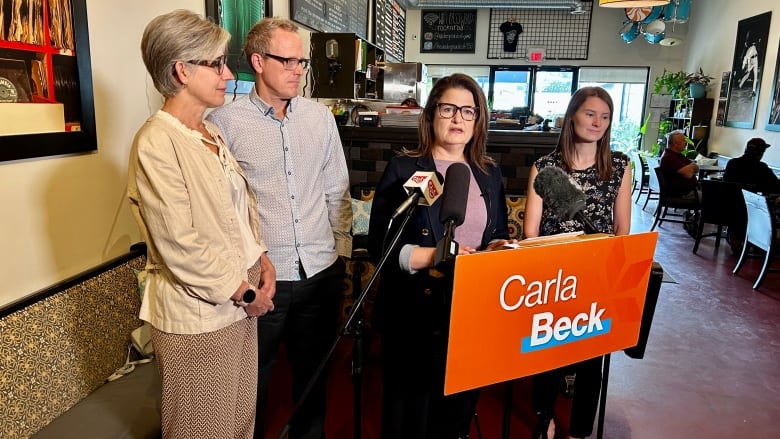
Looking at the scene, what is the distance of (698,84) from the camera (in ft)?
27.8

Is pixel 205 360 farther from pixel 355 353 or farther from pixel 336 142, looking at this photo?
pixel 336 142

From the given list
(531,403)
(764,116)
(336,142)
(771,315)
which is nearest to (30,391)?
(336,142)

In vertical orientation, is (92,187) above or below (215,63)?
below

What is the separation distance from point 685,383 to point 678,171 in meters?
Result: 4.01

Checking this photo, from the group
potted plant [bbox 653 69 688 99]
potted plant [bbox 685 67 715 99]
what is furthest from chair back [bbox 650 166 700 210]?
potted plant [bbox 653 69 688 99]

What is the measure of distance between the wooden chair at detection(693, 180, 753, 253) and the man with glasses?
4812mm

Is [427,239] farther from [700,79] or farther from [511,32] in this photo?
[511,32]

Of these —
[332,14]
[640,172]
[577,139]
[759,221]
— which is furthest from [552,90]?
[577,139]

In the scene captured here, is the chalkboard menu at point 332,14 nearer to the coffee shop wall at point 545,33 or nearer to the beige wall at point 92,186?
the beige wall at point 92,186

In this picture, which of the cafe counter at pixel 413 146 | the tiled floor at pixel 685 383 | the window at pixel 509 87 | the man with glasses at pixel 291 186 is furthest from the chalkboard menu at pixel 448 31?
the man with glasses at pixel 291 186

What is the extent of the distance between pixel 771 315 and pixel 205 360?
4309 millimetres

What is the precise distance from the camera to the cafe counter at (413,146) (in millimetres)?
3252

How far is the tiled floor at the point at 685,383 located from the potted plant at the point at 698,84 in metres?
5.21

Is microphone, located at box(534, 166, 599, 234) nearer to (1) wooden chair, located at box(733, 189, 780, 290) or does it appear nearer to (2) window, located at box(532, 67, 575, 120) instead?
(1) wooden chair, located at box(733, 189, 780, 290)
